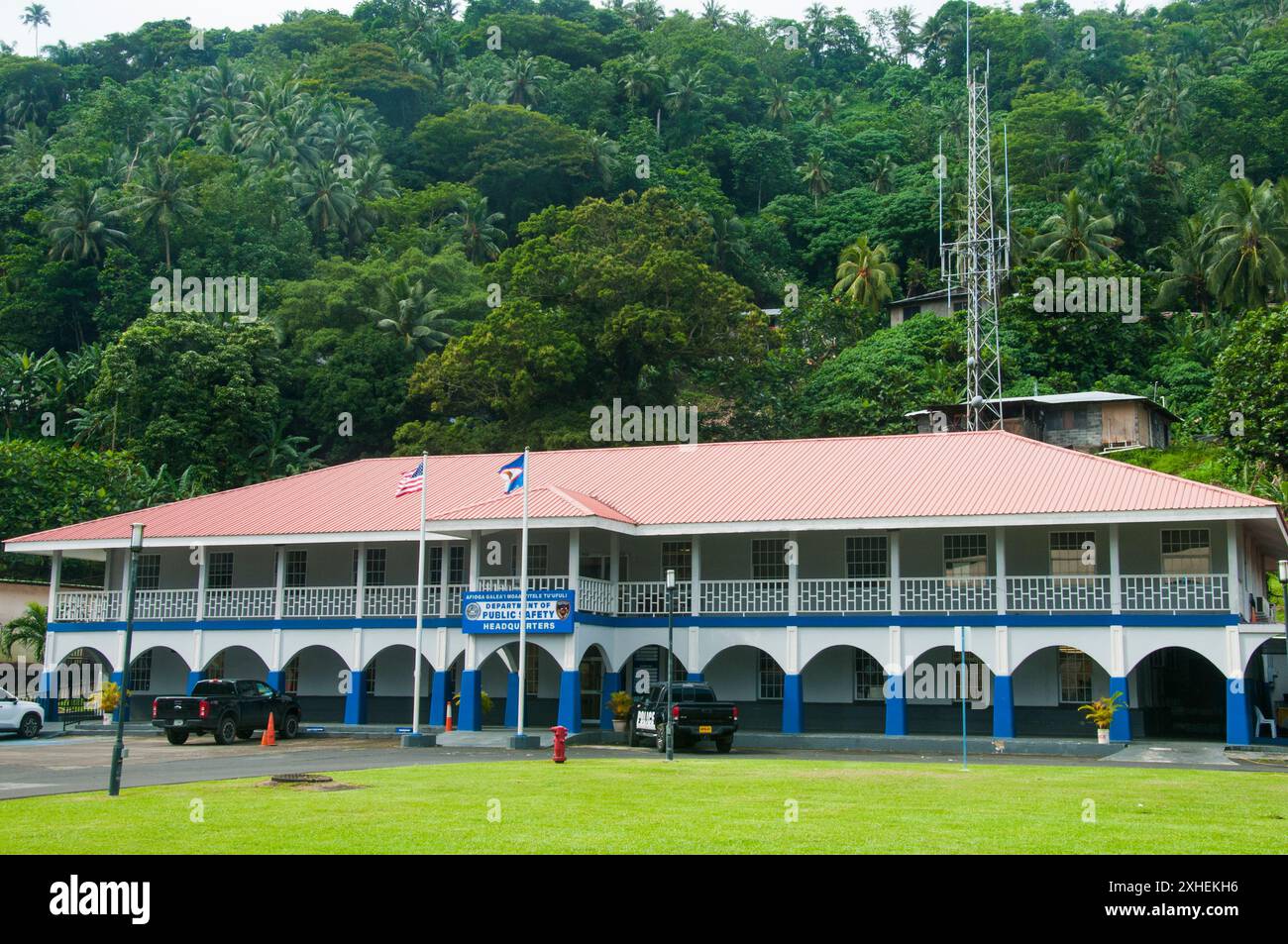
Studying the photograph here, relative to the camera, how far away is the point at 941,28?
12419 cm

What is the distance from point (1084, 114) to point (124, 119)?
2682 inches

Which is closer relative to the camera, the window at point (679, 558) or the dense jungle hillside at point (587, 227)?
→ the window at point (679, 558)

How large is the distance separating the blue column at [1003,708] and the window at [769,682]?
6.11m

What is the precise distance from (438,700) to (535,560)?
4.42m

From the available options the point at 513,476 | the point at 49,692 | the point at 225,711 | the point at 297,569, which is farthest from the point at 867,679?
the point at 49,692

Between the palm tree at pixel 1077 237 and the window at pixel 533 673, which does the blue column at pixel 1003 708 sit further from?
the palm tree at pixel 1077 237

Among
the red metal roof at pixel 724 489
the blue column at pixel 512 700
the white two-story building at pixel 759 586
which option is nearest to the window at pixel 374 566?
the white two-story building at pixel 759 586

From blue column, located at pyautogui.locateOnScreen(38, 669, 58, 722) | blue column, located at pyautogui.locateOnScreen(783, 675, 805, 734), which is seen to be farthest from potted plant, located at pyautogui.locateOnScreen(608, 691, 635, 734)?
blue column, located at pyautogui.locateOnScreen(38, 669, 58, 722)

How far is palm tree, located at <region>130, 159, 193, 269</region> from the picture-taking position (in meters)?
78.1

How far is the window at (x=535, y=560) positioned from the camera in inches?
1452

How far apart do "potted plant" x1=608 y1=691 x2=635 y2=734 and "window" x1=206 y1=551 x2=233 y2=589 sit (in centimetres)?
1366

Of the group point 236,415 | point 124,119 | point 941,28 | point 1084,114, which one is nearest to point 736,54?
point 941,28

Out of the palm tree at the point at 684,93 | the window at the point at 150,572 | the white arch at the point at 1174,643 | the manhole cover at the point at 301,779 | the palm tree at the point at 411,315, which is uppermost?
the palm tree at the point at 684,93
